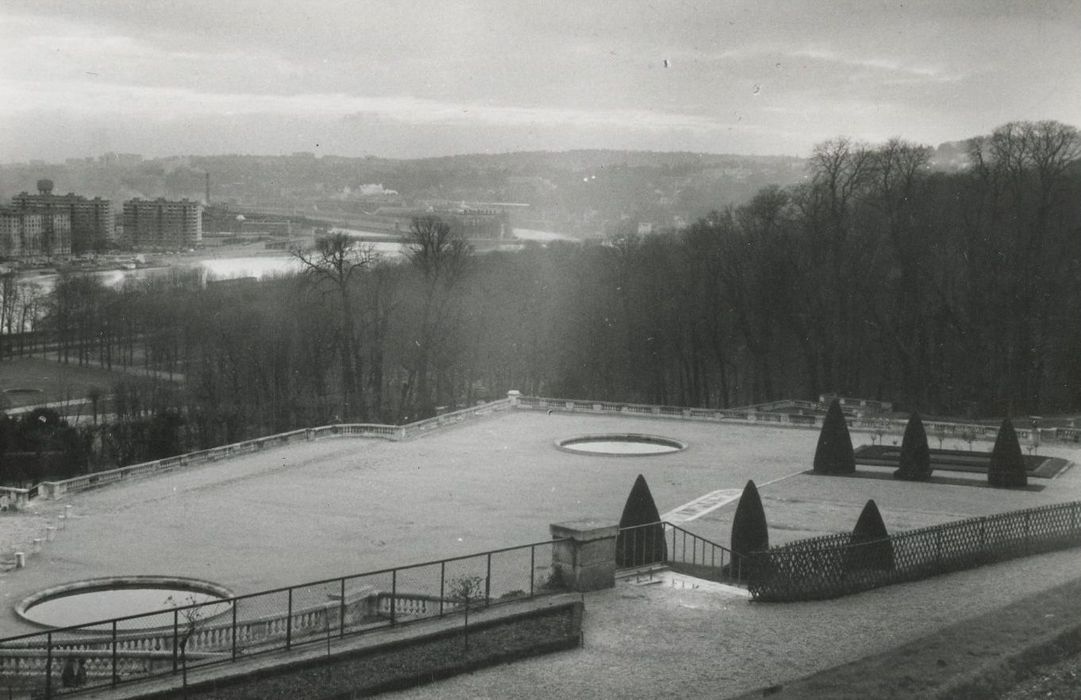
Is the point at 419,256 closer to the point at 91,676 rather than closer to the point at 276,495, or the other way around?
the point at 276,495

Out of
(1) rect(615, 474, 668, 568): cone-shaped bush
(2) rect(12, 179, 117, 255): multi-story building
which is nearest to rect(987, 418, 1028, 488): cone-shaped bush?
(1) rect(615, 474, 668, 568): cone-shaped bush

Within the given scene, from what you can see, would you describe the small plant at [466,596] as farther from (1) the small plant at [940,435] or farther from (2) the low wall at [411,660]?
(1) the small plant at [940,435]

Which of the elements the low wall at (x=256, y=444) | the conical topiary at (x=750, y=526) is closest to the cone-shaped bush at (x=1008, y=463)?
the conical topiary at (x=750, y=526)

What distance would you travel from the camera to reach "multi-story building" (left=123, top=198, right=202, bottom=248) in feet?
337

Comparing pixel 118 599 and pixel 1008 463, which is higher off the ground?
pixel 1008 463

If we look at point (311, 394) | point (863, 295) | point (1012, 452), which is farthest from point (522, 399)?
point (1012, 452)

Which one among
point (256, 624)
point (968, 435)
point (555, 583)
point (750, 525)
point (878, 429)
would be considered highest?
point (555, 583)

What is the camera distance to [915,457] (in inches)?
1542

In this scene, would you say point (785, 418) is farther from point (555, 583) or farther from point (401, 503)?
point (555, 583)

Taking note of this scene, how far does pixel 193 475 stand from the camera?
40.8 metres

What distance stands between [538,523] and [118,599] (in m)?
11.8

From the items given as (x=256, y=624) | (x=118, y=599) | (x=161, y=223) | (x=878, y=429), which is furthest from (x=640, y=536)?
(x=161, y=223)

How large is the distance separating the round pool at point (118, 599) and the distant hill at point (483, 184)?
81.0 m

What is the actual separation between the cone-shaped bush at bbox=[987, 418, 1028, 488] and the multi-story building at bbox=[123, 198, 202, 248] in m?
Answer: 81.8
